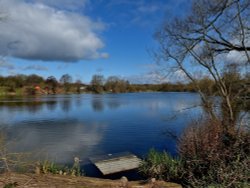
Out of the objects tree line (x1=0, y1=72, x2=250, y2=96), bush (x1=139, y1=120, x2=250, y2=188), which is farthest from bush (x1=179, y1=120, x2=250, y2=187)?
tree line (x1=0, y1=72, x2=250, y2=96)

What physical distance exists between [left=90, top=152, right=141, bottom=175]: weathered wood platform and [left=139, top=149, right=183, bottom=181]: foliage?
4.46 feet

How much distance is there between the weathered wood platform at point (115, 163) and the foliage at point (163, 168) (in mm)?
1360

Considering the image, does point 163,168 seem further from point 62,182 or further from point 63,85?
point 63,85

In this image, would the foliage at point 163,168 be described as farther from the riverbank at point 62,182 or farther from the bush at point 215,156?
the riverbank at point 62,182

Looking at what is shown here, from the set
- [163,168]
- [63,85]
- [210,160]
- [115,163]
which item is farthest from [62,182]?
[63,85]

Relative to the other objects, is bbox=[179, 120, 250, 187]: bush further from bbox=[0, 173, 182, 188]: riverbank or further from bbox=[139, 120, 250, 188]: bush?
bbox=[0, 173, 182, 188]: riverbank

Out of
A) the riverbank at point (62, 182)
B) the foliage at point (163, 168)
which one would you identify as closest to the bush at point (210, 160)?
the foliage at point (163, 168)

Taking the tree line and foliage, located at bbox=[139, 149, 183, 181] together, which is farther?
the tree line

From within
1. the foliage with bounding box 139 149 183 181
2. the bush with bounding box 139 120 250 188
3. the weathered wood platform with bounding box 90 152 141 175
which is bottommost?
the weathered wood platform with bounding box 90 152 141 175

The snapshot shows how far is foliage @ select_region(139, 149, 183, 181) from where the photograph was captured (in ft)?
22.8

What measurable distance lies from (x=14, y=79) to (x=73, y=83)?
36135mm

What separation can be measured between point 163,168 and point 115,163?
3211 mm

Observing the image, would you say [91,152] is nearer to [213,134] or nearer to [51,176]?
[51,176]

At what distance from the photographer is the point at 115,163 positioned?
1038 cm
